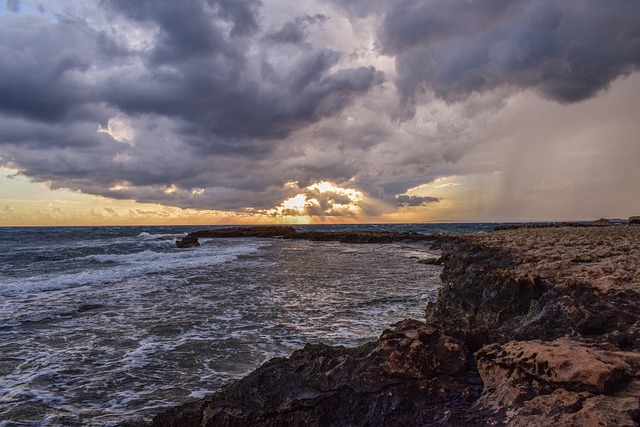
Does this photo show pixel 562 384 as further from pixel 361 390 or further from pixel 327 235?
pixel 327 235

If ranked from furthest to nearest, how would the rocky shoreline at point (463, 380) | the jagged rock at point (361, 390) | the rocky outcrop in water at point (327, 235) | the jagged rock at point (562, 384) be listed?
the rocky outcrop in water at point (327, 235) < the jagged rock at point (361, 390) < the rocky shoreline at point (463, 380) < the jagged rock at point (562, 384)

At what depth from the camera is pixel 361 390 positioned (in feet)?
12.8

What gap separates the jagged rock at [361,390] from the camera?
12.0 ft

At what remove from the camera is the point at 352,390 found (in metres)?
3.93

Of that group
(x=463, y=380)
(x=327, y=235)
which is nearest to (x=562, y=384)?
(x=463, y=380)

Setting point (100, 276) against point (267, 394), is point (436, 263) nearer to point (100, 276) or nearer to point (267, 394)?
point (100, 276)

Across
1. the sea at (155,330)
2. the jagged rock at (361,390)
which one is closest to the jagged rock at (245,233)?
the sea at (155,330)

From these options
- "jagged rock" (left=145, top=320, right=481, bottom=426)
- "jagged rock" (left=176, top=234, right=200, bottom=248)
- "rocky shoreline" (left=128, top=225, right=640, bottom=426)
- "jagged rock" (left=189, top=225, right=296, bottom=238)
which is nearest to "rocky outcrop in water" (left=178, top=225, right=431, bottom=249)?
"jagged rock" (left=189, top=225, right=296, bottom=238)

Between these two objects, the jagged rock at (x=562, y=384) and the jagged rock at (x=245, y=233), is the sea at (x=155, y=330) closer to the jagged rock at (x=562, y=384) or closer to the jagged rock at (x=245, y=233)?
the jagged rock at (x=562, y=384)

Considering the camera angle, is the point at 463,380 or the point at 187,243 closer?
the point at 463,380

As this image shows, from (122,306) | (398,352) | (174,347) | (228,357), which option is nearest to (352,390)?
(398,352)

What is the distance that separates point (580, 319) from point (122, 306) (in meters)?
12.9

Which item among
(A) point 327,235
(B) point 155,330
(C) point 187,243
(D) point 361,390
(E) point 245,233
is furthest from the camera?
(E) point 245,233

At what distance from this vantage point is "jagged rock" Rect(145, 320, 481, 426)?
144 inches
